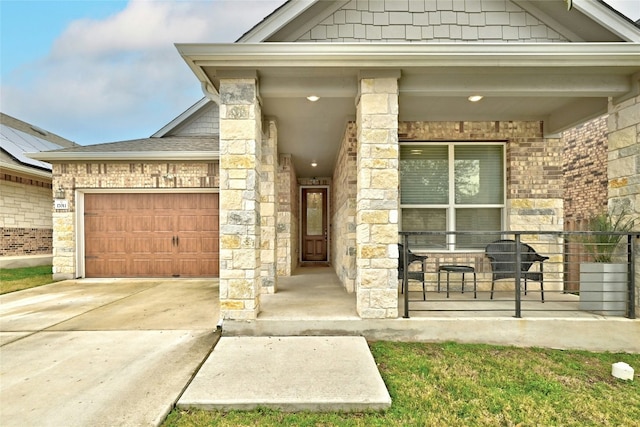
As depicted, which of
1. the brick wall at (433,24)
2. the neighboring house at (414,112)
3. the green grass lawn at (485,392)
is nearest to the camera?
the green grass lawn at (485,392)

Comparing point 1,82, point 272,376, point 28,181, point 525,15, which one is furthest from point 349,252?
point 1,82

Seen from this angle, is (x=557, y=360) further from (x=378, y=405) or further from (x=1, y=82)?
(x=1, y=82)

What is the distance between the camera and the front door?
944cm

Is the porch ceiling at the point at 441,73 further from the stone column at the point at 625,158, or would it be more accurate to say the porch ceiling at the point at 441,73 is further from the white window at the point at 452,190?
the white window at the point at 452,190

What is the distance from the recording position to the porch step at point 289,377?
212 centimetres

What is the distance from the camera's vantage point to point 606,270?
339 centimetres

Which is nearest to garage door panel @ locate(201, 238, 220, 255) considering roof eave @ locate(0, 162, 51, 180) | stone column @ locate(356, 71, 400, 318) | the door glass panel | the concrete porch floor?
the door glass panel

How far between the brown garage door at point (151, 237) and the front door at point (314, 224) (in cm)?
322

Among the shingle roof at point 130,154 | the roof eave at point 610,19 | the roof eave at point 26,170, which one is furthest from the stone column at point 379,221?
the roof eave at point 26,170

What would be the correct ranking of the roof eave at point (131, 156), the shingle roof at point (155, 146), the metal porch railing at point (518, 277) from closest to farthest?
the metal porch railing at point (518, 277) → the roof eave at point (131, 156) → the shingle roof at point (155, 146)

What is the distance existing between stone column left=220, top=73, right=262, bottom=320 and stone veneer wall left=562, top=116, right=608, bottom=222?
5.94 metres

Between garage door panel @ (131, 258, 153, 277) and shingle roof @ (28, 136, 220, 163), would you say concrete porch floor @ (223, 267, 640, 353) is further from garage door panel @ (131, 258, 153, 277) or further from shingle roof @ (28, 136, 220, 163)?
garage door panel @ (131, 258, 153, 277)

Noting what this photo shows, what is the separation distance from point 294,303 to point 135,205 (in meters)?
5.08

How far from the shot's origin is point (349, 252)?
4777mm
